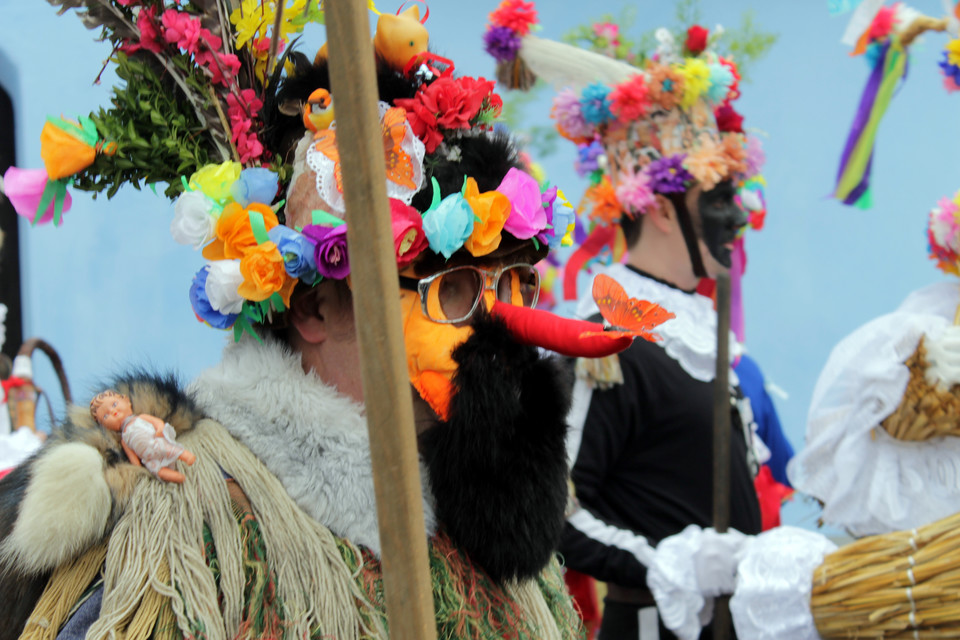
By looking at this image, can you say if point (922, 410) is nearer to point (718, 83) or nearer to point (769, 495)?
point (769, 495)

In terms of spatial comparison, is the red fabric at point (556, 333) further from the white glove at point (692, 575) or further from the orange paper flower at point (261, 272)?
the white glove at point (692, 575)

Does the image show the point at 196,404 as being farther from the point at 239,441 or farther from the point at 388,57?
the point at 388,57

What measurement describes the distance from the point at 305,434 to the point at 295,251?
278 mm

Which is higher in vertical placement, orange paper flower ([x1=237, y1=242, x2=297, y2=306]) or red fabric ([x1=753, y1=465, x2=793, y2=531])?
orange paper flower ([x1=237, y1=242, x2=297, y2=306])

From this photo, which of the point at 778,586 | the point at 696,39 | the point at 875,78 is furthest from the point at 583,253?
the point at 778,586

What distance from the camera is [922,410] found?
266cm

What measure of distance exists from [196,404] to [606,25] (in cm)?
296

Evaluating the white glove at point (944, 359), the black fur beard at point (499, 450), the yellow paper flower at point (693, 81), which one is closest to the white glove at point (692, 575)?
the white glove at point (944, 359)

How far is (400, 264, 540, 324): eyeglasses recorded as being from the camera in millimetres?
1439

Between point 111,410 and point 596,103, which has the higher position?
point 596,103

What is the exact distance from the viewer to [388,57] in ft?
5.16

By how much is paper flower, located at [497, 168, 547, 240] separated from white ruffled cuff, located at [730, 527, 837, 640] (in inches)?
53.2

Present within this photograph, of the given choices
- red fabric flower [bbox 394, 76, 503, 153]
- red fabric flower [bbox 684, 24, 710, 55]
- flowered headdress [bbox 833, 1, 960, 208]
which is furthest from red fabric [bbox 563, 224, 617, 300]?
red fabric flower [bbox 394, 76, 503, 153]

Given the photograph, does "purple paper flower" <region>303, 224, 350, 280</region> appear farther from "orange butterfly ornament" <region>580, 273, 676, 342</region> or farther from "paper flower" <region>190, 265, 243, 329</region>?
"orange butterfly ornament" <region>580, 273, 676, 342</region>
